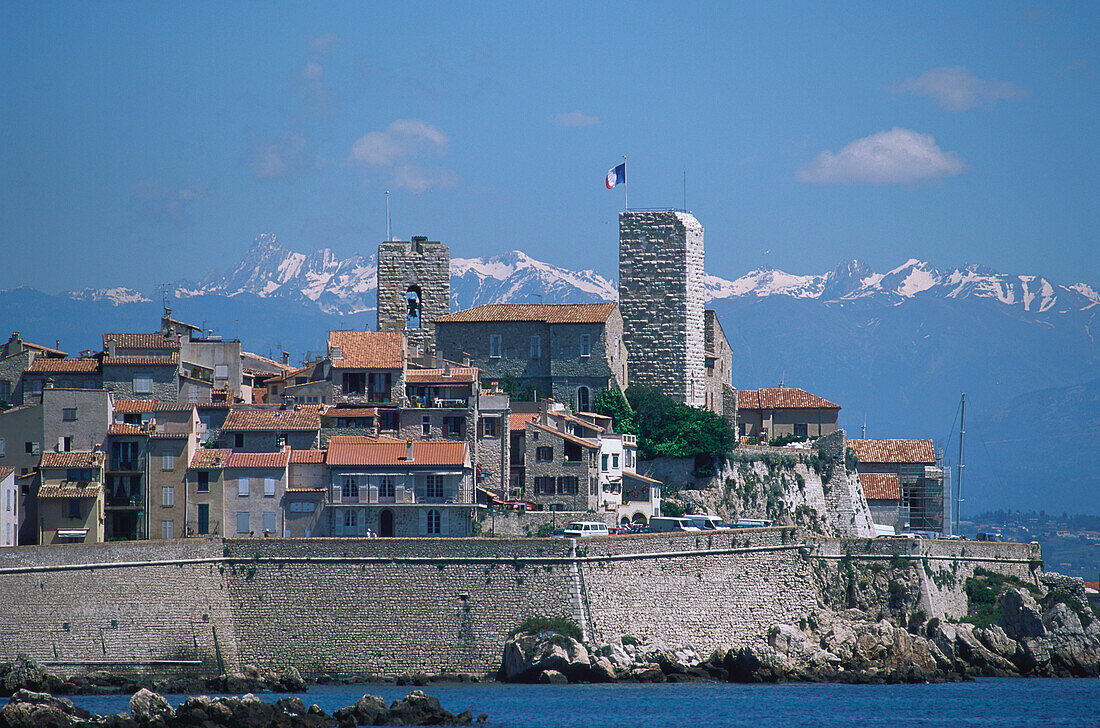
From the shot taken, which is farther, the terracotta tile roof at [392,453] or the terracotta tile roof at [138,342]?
the terracotta tile roof at [138,342]

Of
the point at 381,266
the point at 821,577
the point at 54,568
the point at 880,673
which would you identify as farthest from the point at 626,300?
the point at 54,568

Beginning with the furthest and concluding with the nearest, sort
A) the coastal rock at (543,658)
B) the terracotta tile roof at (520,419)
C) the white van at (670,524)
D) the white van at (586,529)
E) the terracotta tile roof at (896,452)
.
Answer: the terracotta tile roof at (896,452) < the terracotta tile roof at (520,419) < the white van at (670,524) < the white van at (586,529) < the coastal rock at (543,658)

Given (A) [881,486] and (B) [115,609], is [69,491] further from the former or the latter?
(A) [881,486]

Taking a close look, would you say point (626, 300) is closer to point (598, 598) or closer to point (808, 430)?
point (808, 430)

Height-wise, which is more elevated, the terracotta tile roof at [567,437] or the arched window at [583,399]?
the arched window at [583,399]

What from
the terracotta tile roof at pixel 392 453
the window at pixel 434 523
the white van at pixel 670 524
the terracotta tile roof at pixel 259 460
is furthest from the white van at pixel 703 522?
the terracotta tile roof at pixel 259 460

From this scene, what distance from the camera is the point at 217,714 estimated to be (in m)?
49.2

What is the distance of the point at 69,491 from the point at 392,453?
39.3ft

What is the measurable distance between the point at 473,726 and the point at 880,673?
63.8 ft

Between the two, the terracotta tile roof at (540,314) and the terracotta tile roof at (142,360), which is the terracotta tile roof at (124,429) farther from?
the terracotta tile roof at (540,314)

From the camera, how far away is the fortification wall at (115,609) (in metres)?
56.7

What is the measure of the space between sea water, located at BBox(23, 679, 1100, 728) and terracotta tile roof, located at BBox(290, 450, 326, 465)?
9816 mm

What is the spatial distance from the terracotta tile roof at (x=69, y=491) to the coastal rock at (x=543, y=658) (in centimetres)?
1635

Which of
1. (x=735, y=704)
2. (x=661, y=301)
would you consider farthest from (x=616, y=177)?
(x=735, y=704)
